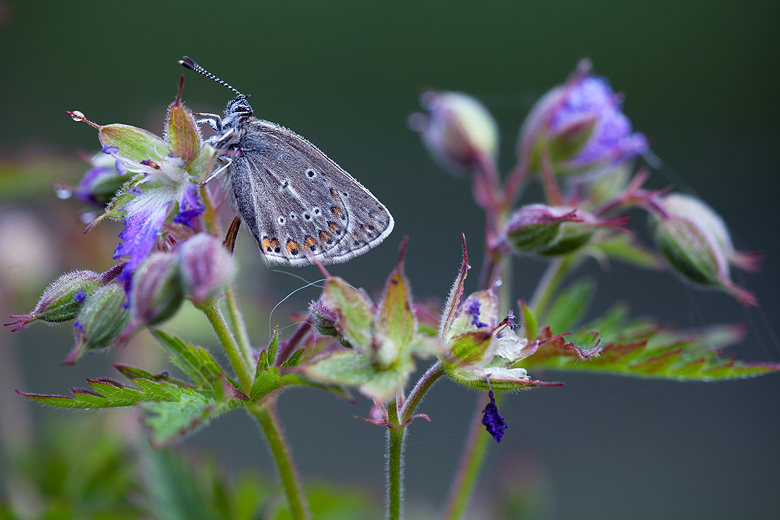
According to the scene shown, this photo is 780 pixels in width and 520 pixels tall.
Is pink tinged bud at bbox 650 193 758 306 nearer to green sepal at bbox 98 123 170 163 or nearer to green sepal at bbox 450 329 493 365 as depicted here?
green sepal at bbox 450 329 493 365

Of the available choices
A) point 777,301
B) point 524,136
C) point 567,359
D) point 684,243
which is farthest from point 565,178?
point 777,301

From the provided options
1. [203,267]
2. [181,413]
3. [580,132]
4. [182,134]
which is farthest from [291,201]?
[580,132]

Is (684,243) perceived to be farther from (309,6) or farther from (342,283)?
(309,6)

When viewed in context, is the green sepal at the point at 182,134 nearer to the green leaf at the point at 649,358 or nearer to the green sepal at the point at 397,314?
the green sepal at the point at 397,314

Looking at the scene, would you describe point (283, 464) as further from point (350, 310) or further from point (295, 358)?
point (350, 310)

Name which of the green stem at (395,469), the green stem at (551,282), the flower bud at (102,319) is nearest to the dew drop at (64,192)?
the flower bud at (102,319)

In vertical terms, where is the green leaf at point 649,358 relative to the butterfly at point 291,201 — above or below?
below

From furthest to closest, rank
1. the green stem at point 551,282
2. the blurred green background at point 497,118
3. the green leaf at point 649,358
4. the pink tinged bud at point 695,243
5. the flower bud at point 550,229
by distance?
the blurred green background at point 497,118, the green stem at point 551,282, the pink tinged bud at point 695,243, the flower bud at point 550,229, the green leaf at point 649,358
